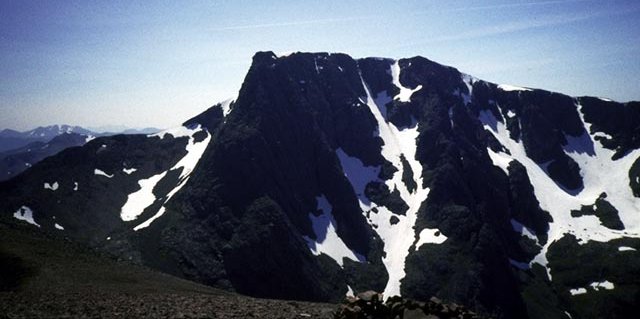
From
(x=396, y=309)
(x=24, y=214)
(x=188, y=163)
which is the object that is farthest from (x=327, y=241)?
(x=396, y=309)

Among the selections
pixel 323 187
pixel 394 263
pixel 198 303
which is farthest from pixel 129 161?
pixel 198 303

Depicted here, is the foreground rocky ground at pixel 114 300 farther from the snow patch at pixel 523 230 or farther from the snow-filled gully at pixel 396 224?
the snow patch at pixel 523 230

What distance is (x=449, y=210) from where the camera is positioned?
164875 millimetres

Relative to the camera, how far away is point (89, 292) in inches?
1318

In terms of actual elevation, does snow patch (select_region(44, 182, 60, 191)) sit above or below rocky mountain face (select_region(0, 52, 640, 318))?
below

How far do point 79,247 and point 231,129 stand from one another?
4221 inches

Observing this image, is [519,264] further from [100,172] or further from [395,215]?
[100,172]

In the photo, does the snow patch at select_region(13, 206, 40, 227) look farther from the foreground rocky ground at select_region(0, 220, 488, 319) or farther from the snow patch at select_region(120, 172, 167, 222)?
the foreground rocky ground at select_region(0, 220, 488, 319)

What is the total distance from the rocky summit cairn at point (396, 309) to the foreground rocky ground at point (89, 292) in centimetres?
360

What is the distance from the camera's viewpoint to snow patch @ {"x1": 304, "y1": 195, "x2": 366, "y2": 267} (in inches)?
5650

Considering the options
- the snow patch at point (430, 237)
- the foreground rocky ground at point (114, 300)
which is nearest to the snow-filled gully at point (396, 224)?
the snow patch at point (430, 237)

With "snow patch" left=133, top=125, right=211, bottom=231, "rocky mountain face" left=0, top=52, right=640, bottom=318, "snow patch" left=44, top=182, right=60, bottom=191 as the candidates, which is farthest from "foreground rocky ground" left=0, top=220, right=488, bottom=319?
"snow patch" left=44, top=182, right=60, bottom=191

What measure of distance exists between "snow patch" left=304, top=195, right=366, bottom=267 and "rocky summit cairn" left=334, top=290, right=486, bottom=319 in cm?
11367

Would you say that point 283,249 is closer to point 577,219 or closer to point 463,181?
point 463,181
